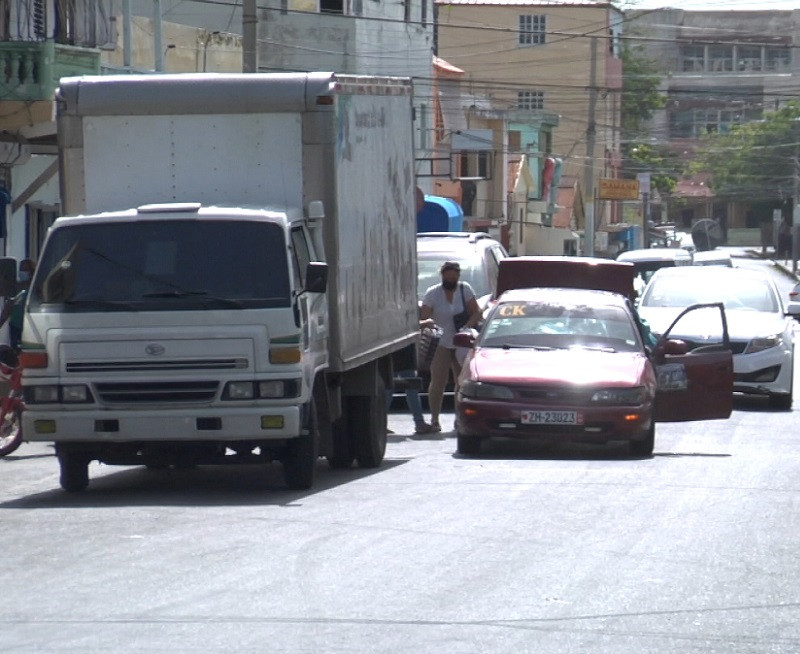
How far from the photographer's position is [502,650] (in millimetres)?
6824

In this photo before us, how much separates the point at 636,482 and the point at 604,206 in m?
81.0

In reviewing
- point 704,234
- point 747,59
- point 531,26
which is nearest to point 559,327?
point 704,234

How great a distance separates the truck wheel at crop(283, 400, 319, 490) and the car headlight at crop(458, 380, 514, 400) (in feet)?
9.47

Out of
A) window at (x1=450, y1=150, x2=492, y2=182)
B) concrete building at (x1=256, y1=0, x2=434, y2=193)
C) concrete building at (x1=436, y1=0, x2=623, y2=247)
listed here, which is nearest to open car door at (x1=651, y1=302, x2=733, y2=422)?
concrete building at (x1=256, y1=0, x2=434, y2=193)

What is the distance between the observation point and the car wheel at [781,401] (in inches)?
812

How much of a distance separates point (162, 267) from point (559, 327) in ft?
17.0

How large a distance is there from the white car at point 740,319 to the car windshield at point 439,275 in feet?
7.33

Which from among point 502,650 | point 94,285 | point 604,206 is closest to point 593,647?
point 502,650

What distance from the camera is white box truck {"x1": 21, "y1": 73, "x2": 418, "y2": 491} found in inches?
448

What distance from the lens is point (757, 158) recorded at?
353ft

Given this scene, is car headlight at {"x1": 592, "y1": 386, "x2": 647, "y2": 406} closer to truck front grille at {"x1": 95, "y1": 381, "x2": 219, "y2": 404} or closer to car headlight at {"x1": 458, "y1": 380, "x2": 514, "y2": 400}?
car headlight at {"x1": 458, "y1": 380, "x2": 514, "y2": 400}

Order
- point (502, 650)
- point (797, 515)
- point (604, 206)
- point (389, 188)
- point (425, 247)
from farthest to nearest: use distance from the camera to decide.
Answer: point (604, 206), point (425, 247), point (389, 188), point (797, 515), point (502, 650)

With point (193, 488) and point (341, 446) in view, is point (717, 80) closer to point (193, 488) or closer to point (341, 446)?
point (341, 446)

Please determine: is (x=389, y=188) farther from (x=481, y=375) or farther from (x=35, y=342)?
(x=35, y=342)
